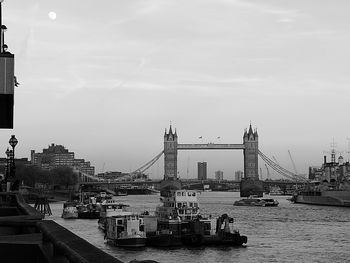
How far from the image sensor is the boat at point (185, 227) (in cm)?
5430

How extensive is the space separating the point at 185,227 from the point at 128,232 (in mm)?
6051

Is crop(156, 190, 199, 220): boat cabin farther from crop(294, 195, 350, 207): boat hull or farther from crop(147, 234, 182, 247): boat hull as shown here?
crop(294, 195, 350, 207): boat hull

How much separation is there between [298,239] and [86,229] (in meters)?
26.7

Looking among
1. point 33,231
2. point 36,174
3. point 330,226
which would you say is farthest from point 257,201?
point 33,231

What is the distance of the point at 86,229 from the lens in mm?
76938

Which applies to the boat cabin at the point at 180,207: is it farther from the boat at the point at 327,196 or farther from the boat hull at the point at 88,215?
the boat at the point at 327,196

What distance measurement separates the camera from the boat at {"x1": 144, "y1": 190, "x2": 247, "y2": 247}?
54.3 metres

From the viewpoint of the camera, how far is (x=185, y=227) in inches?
2267

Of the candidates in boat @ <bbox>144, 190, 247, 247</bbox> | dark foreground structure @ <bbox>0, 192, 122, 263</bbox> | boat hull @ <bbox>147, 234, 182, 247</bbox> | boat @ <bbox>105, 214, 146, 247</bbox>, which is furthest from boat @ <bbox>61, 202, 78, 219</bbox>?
dark foreground structure @ <bbox>0, 192, 122, 263</bbox>

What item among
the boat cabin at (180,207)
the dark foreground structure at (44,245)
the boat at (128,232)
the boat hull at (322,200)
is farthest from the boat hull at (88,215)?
the dark foreground structure at (44,245)

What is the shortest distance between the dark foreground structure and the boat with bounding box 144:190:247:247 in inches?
1664

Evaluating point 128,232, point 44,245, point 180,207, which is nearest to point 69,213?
point 180,207

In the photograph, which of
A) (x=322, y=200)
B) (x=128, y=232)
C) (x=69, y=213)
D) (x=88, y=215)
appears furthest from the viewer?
(x=322, y=200)

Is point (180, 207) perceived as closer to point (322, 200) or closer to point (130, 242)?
point (130, 242)
